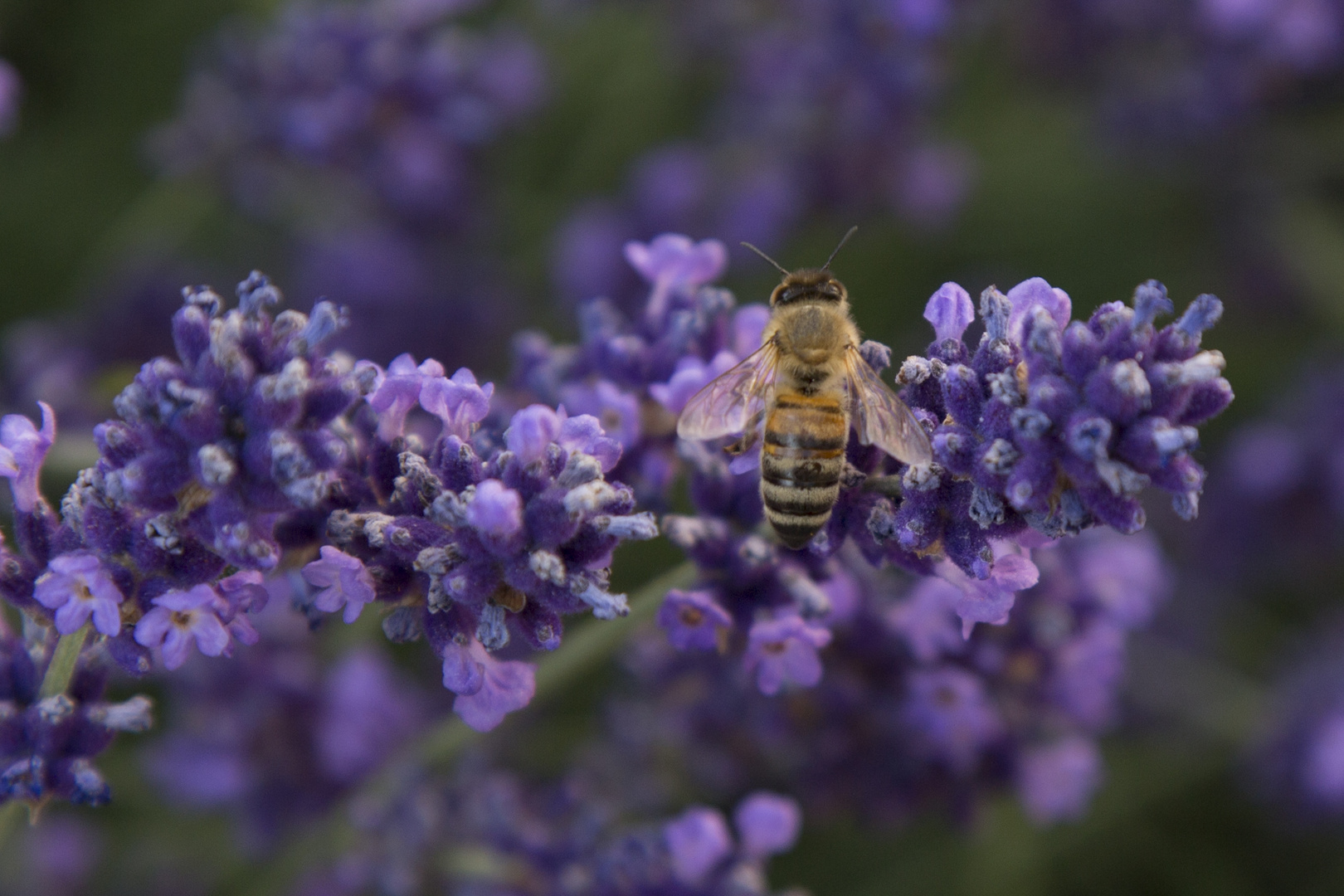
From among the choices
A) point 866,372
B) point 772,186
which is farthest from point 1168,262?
point 866,372

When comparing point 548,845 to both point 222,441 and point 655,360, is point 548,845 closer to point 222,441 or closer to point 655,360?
point 655,360

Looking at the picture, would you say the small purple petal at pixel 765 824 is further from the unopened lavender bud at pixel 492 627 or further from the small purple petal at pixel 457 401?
the small purple petal at pixel 457 401

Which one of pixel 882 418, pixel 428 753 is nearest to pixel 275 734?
pixel 428 753

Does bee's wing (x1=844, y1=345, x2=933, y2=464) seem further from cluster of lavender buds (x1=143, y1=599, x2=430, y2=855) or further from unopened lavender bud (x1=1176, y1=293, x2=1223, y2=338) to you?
cluster of lavender buds (x1=143, y1=599, x2=430, y2=855)

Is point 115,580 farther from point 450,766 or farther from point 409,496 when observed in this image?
point 450,766

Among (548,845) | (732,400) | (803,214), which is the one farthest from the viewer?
(803,214)
